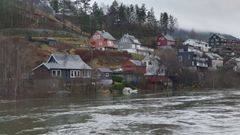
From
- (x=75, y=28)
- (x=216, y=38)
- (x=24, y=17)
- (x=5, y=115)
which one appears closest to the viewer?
(x=5, y=115)

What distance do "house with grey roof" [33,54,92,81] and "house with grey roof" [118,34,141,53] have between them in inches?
1306

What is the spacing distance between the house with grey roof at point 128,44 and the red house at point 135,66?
18.0 m

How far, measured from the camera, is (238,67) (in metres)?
120

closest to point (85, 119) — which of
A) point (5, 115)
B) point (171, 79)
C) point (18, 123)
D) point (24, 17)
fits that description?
point (18, 123)

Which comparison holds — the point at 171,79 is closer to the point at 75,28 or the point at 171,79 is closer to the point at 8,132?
the point at 75,28

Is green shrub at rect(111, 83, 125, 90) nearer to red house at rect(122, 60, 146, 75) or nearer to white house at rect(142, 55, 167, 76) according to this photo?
red house at rect(122, 60, 146, 75)

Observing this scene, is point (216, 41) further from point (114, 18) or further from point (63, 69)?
point (63, 69)

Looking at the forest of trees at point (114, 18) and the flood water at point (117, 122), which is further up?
the forest of trees at point (114, 18)

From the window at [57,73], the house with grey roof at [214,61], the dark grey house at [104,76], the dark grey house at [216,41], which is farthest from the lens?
the dark grey house at [216,41]

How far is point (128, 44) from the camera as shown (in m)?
108

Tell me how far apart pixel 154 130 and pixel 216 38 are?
143 meters

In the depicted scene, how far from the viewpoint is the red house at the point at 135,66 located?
84.0 meters

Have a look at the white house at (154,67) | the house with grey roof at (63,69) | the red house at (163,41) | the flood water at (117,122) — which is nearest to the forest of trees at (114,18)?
the red house at (163,41)

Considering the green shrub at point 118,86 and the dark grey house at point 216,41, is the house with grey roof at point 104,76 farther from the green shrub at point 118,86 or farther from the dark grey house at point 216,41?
the dark grey house at point 216,41
